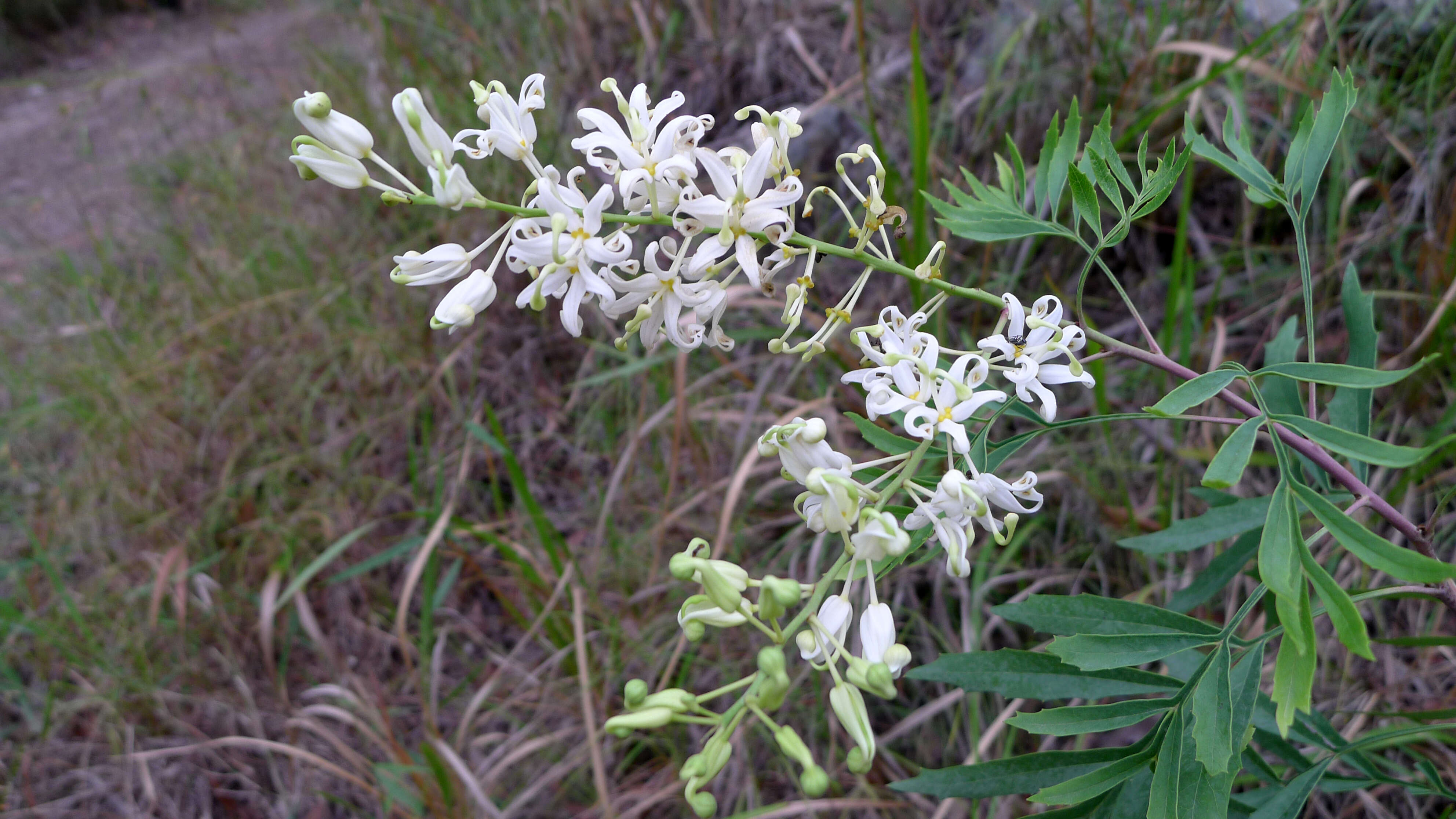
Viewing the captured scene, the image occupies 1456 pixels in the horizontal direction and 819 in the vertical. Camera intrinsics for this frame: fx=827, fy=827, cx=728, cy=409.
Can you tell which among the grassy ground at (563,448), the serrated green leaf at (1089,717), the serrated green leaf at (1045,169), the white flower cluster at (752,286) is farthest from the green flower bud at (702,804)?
the grassy ground at (563,448)

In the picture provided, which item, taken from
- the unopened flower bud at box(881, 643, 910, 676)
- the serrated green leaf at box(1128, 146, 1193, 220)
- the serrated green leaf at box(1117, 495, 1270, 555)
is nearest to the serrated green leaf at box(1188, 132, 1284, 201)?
the serrated green leaf at box(1128, 146, 1193, 220)

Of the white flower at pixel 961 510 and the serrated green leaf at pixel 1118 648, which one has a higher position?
the white flower at pixel 961 510

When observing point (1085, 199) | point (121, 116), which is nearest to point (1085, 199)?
point (1085, 199)

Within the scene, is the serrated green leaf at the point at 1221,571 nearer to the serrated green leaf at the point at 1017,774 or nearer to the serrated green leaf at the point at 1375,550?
the serrated green leaf at the point at 1017,774

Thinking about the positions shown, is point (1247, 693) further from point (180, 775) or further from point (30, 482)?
point (30, 482)

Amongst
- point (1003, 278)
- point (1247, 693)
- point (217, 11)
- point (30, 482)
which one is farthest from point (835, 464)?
point (217, 11)

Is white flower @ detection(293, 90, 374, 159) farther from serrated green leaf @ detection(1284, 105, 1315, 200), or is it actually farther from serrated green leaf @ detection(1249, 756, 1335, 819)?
serrated green leaf @ detection(1249, 756, 1335, 819)
